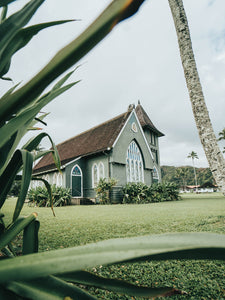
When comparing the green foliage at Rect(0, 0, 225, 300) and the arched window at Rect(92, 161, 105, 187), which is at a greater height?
the arched window at Rect(92, 161, 105, 187)

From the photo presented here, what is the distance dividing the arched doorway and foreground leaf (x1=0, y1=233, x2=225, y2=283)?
52.1 ft

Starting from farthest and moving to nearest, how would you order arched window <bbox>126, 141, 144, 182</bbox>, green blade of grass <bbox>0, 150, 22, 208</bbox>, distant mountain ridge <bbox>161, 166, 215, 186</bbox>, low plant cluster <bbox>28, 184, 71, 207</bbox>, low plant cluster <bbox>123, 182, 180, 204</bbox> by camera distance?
1. distant mountain ridge <bbox>161, 166, 215, 186</bbox>
2. arched window <bbox>126, 141, 144, 182</bbox>
3. low plant cluster <bbox>123, 182, 180, 204</bbox>
4. low plant cluster <bbox>28, 184, 71, 207</bbox>
5. green blade of grass <bbox>0, 150, 22, 208</bbox>

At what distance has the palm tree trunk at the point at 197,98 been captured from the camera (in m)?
3.78

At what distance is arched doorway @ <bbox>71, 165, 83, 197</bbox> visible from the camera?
15864 mm

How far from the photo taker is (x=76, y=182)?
1614cm

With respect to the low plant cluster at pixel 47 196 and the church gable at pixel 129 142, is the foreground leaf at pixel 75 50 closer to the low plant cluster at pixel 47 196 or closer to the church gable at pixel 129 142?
the low plant cluster at pixel 47 196

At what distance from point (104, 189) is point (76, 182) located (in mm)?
3058

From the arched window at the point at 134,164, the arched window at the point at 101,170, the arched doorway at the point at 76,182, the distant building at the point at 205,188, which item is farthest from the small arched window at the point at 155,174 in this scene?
the distant building at the point at 205,188

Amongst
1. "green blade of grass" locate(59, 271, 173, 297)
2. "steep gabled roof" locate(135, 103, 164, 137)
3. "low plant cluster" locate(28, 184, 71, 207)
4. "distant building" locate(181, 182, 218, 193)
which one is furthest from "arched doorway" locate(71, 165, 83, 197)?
"distant building" locate(181, 182, 218, 193)

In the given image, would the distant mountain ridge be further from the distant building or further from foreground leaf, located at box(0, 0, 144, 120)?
foreground leaf, located at box(0, 0, 144, 120)

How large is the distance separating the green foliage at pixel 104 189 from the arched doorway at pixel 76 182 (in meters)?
2.32

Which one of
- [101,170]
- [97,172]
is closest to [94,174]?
[97,172]

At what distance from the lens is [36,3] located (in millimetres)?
880

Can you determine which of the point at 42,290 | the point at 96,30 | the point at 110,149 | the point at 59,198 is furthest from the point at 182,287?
the point at 110,149
